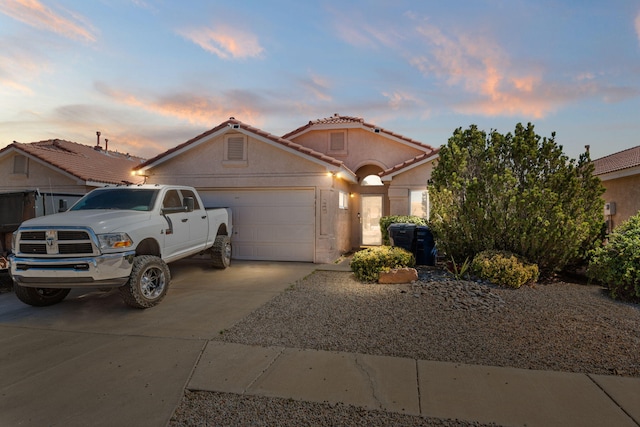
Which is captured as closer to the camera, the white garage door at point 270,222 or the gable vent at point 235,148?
the white garage door at point 270,222

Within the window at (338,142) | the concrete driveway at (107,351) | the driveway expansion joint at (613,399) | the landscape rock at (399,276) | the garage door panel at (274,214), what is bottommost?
the concrete driveway at (107,351)

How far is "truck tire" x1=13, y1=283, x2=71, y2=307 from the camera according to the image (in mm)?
6352

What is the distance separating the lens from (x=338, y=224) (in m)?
12.2

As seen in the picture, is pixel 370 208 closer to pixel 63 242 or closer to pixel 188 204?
pixel 188 204

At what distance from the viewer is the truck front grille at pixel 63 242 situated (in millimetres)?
5746

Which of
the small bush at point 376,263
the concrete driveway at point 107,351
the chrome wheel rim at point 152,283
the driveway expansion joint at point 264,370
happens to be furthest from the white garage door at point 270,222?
the driveway expansion joint at point 264,370

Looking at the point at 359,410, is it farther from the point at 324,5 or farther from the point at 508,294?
the point at 324,5

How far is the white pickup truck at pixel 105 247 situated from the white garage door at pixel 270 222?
3778mm

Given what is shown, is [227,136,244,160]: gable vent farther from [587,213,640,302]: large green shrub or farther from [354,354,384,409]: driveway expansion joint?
[587,213,640,302]: large green shrub

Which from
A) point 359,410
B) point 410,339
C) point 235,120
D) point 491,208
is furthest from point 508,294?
point 235,120

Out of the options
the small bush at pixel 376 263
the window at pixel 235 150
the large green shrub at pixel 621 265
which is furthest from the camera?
the window at pixel 235 150

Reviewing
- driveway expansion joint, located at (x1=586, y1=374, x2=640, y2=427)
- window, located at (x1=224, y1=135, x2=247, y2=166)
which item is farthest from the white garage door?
driveway expansion joint, located at (x1=586, y1=374, x2=640, y2=427)

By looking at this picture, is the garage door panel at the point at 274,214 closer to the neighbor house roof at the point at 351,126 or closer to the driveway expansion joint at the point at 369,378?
the neighbor house roof at the point at 351,126

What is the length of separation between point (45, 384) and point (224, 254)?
20.4 ft
